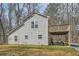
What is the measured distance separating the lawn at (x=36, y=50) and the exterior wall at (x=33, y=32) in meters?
0.06

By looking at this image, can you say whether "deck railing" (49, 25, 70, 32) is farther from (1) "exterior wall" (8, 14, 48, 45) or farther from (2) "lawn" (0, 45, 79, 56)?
(2) "lawn" (0, 45, 79, 56)

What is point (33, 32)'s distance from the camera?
358 centimetres

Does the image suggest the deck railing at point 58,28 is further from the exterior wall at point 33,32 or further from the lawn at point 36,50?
the lawn at point 36,50

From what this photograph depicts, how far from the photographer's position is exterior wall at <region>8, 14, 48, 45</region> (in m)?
3.56

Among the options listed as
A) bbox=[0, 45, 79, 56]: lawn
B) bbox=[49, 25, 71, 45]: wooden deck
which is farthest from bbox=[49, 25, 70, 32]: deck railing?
bbox=[0, 45, 79, 56]: lawn

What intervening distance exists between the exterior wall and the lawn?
6 cm

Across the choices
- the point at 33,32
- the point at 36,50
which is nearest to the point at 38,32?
the point at 33,32

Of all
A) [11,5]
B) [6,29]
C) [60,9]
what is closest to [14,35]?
[6,29]

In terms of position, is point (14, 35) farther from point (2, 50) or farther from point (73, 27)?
point (73, 27)

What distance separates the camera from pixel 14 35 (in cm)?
358

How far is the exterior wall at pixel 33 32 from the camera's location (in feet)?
11.7

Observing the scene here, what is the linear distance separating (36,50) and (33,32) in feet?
0.69

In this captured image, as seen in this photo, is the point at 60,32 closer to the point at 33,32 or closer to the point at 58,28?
the point at 58,28

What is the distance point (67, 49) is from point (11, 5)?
0.82m
